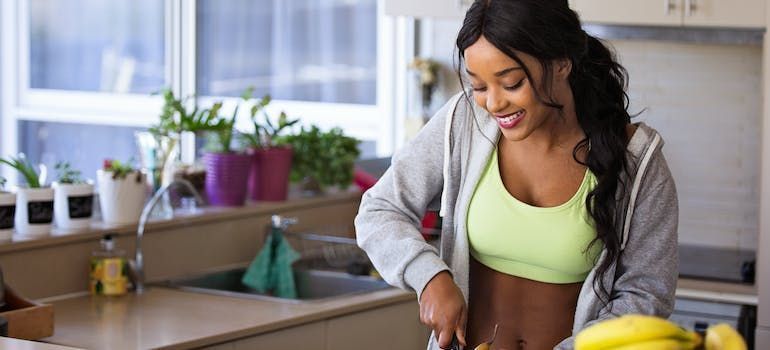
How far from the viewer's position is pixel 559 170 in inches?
87.5

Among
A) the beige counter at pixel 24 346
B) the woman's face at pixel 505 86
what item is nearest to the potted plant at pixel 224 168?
the beige counter at pixel 24 346

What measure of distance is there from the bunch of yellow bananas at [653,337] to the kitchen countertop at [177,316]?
1.71m

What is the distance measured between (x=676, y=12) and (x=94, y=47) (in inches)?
124

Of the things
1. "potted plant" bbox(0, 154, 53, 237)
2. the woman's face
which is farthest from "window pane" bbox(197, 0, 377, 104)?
the woman's face

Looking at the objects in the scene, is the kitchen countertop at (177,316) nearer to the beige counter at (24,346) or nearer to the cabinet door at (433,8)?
the beige counter at (24,346)

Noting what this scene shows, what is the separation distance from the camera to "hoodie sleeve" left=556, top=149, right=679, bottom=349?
6.98 feet

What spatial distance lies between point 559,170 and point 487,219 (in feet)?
0.52

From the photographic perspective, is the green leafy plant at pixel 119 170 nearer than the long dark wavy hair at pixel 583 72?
No

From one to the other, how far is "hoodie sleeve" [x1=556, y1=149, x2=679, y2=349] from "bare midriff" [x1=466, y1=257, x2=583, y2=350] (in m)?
0.11

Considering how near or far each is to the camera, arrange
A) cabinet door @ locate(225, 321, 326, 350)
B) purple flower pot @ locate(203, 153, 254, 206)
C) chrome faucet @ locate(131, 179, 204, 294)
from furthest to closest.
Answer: purple flower pot @ locate(203, 153, 254, 206) < chrome faucet @ locate(131, 179, 204, 294) < cabinet door @ locate(225, 321, 326, 350)

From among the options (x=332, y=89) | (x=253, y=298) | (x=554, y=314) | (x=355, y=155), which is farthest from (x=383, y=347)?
(x=332, y=89)

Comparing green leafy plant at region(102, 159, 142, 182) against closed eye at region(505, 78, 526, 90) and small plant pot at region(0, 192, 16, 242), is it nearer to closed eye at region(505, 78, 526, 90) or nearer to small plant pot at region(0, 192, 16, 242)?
small plant pot at region(0, 192, 16, 242)

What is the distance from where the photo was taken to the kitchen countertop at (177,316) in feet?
9.70

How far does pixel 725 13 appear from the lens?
12.5 feet
